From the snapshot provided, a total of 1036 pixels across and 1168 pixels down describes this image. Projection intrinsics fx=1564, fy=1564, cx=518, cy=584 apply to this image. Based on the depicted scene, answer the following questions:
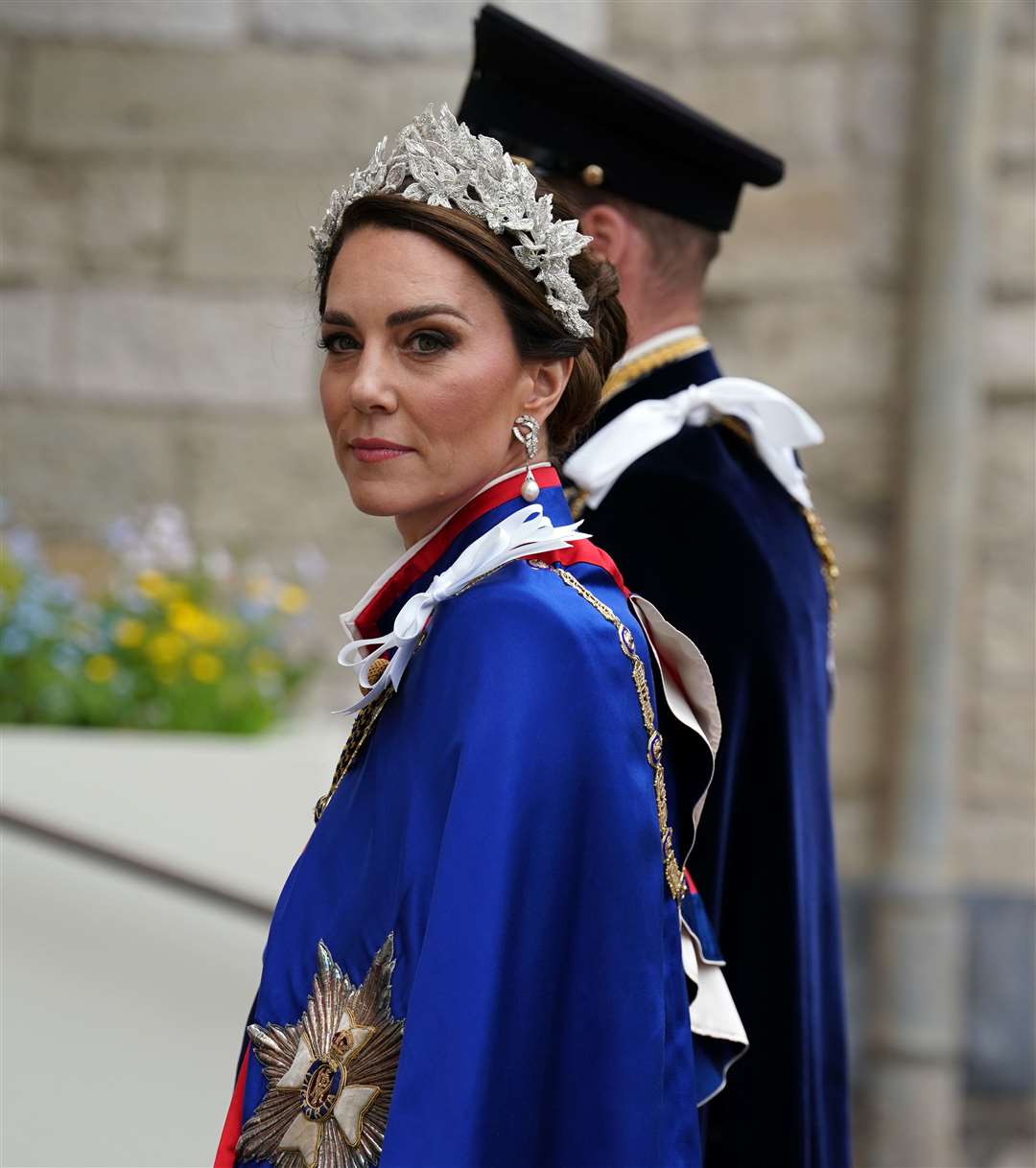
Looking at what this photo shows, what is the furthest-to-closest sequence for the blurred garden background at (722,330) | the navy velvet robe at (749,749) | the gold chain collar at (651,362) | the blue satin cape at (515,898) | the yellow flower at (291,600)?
the blurred garden background at (722,330) < the yellow flower at (291,600) < the gold chain collar at (651,362) < the navy velvet robe at (749,749) < the blue satin cape at (515,898)

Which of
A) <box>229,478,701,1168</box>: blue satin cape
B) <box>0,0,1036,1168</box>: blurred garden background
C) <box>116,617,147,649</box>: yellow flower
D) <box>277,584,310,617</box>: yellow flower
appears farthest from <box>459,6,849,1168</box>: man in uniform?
<box>0,0,1036,1168</box>: blurred garden background

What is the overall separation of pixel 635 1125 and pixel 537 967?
6.1 inches

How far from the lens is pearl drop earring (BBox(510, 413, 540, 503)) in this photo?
4.71ft

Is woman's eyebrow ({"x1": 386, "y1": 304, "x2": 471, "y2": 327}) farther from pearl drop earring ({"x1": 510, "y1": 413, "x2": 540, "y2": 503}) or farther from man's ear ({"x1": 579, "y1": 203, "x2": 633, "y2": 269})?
man's ear ({"x1": 579, "y1": 203, "x2": 633, "y2": 269})

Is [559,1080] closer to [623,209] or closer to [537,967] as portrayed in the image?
[537,967]

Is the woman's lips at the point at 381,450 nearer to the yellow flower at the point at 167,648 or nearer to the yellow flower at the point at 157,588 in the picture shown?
the yellow flower at the point at 167,648

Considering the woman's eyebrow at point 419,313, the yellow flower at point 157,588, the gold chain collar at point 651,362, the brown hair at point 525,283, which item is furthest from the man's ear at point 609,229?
the yellow flower at point 157,588

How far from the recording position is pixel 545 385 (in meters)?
1.46

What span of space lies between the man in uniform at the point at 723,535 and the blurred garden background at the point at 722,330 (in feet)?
7.02

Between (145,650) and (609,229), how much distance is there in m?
1.69

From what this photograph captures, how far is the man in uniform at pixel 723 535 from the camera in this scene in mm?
2010

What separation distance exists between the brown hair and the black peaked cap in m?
0.64

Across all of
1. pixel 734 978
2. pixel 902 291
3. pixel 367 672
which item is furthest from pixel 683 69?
pixel 367 672

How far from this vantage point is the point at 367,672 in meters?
1.46
